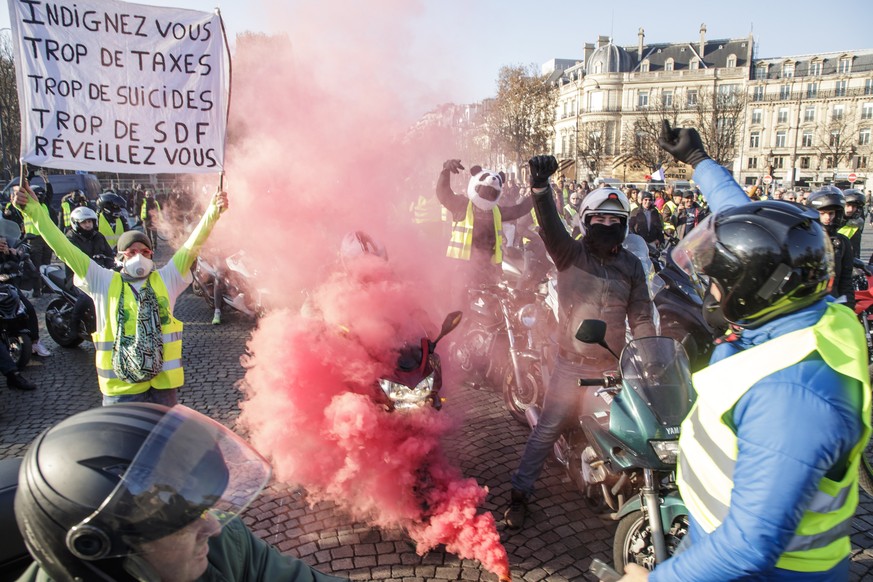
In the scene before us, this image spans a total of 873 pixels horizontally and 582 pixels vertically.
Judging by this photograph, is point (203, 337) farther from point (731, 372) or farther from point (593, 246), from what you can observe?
point (731, 372)

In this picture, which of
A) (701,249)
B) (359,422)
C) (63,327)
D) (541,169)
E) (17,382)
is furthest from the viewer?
(63,327)

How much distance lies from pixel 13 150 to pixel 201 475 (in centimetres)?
5068

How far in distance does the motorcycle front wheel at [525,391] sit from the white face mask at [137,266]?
3.20 meters

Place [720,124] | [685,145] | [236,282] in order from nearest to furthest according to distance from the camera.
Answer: [685,145] < [236,282] < [720,124]

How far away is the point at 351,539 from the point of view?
11.6ft

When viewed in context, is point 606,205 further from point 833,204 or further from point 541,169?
point 833,204

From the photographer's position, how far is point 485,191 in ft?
22.4

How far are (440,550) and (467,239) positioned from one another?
13.3 ft

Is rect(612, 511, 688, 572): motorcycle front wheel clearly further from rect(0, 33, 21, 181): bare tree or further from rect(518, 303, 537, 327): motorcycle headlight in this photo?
rect(0, 33, 21, 181): bare tree

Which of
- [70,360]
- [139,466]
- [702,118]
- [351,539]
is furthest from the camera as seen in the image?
[702,118]

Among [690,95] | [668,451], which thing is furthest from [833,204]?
[690,95]

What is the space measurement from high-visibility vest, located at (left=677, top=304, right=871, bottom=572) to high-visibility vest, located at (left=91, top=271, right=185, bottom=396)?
127 inches

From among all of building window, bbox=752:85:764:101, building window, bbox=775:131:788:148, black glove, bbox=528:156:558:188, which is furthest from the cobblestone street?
building window, bbox=752:85:764:101

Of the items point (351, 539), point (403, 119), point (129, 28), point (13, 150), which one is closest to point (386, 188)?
point (403, 119)
